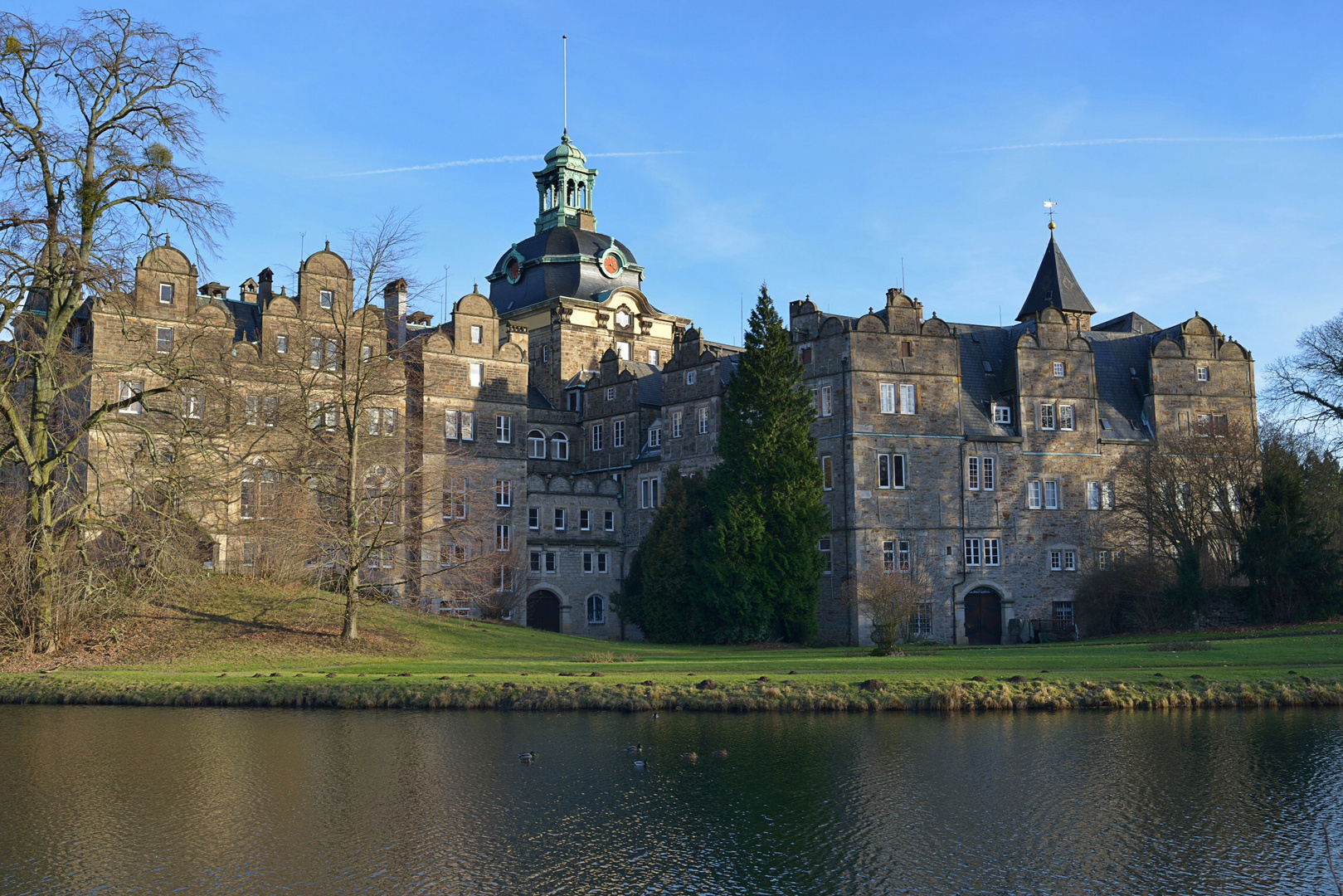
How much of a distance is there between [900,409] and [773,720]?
105 feet

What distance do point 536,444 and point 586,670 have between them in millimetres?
35661

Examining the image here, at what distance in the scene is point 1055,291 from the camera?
71750 mm

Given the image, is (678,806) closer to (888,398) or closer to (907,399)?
(888,398)

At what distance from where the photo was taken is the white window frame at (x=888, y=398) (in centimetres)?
5488

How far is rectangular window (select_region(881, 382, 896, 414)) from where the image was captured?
54.9 m

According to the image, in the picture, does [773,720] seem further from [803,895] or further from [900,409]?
[900,409]

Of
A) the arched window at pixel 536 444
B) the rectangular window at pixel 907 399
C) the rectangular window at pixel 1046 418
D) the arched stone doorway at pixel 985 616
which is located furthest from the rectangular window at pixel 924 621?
the arched window at pixel 536 444

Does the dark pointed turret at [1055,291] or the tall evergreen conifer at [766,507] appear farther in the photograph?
the dark pointed turret at [1055,291]

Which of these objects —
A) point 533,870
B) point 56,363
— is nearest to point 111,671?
point 56,363

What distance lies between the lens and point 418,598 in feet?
159

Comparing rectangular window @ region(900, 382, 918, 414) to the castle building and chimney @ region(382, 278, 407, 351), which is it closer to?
the castle building

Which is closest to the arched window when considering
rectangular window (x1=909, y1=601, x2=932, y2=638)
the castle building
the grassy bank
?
the castle building

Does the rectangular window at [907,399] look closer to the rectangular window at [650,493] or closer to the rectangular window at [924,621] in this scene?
the rectangular window at [924,621]

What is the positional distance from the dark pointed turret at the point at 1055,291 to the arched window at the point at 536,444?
27.8 meters
